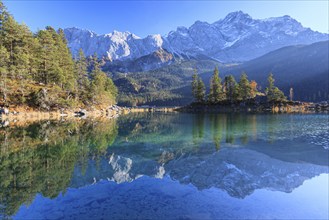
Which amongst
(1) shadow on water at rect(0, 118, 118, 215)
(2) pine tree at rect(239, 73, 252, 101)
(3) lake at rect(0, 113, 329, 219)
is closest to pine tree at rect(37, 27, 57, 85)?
(1) shadow on water at rect(0, 118, 118, 215)

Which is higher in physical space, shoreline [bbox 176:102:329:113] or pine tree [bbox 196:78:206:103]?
pine tree [bbox 196:78:206:103]

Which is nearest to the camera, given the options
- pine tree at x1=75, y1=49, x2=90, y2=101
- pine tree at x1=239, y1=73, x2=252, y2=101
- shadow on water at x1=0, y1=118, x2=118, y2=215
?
shadow on water at x1=0, y1=118, x2=118, y2=215

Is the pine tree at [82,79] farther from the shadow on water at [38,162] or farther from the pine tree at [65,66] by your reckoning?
the shadow on water at [38,162]

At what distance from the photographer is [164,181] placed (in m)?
18.2

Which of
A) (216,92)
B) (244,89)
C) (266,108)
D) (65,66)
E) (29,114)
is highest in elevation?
(65,66)

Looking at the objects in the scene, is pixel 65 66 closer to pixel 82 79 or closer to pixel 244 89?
pixel 82 79

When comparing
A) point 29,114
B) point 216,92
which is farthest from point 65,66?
point 216,92

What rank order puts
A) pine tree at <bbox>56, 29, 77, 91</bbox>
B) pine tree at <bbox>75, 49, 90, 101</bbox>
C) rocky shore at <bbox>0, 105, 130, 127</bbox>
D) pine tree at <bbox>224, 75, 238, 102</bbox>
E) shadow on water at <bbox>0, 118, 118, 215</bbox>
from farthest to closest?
pine tree at <bbox>224, 75, 238, 102</bbox> → pine tree at <bbox>75, 49, 90, 101</bbox> → pine tree at <bbox>56, 29, 77, 91</bbox> → rocky shore at <bbox>0, 105, 130, 127</bbox> → shadow on water at <bbox>0, 118, 118, 215</bbox>

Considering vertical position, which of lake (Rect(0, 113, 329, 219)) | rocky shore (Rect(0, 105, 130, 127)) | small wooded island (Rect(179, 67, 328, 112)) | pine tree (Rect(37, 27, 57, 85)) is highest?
pine tree (Rect(37, 27, 57, 85))

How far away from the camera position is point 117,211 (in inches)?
498

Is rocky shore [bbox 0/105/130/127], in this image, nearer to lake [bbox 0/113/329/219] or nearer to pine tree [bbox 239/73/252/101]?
lake [bbox 0/113/329/219]

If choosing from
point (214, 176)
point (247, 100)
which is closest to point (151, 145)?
point (214, 176)

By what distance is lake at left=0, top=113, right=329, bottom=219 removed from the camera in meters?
12.9

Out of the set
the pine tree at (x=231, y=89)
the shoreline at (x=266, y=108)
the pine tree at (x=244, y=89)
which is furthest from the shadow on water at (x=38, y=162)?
the pine tree at (x=244, y=89)
